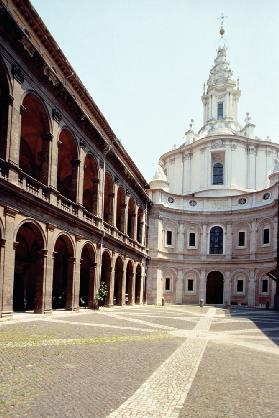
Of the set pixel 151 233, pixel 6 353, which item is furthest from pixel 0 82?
pixel 151 233

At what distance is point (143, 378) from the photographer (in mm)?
8531

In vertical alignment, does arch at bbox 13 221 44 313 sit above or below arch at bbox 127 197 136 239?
below

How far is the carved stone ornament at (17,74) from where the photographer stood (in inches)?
671

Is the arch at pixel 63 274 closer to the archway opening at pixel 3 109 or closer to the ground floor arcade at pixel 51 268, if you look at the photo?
the ground floor arcade at pixel 51 268

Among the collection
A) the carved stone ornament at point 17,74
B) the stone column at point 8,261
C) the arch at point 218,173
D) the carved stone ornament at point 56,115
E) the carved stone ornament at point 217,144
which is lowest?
the stone column at point 8,261

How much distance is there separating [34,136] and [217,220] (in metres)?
28.9

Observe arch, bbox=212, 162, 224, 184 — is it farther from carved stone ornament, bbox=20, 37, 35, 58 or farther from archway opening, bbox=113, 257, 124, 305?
carved stone ornament, bbox=20, 37, 35, 58

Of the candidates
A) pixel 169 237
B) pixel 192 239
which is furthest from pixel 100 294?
pixel 192 239

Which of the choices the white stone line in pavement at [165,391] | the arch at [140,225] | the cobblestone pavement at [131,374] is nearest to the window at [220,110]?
the arch at [140,225]

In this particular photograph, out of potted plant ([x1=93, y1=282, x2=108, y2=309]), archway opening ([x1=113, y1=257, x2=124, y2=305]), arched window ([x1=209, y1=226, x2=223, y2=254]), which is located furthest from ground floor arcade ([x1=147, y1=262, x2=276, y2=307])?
potted plant ([x1=93, y1=282, x2=108, y2=309])

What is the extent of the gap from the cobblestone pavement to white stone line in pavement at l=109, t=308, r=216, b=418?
2 cm

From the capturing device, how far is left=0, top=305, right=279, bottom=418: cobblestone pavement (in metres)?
6.55

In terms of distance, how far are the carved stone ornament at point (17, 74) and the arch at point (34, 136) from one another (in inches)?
40.2

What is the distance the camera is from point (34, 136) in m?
24.7
